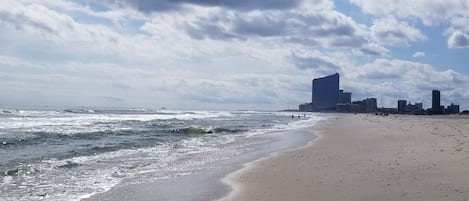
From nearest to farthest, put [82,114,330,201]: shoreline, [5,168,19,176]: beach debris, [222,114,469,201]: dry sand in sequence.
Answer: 1. [222,114,469,201]: dry sand
2. [82,114,330,201]: shoreline
3. [5,168,19,176]: beach debris

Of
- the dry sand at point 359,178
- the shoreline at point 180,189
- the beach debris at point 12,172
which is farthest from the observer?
the beach debris at point 12,172

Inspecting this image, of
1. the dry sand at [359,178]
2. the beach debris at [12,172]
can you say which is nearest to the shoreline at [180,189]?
the dry sand at [359,178]

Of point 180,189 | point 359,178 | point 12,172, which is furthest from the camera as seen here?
point 12,172

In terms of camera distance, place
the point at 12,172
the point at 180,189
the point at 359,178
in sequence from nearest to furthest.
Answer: the point at 180,189, the point at 359,178, the point at 12,172

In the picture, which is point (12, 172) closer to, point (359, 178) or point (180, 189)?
Result: point (180, 189)

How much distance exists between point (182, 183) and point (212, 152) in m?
8.55

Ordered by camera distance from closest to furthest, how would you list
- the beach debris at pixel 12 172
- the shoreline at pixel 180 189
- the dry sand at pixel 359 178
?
the dry sand at pixel 359 178 < the shoreline at pixel 180 189 < the beach debris at pixel 12 172

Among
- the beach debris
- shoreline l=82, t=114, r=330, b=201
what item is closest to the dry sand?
shoreline l=82, t=114, r=330, b=201

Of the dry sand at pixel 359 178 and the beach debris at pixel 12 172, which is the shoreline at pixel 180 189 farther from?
the beach debris at pixel 12 172

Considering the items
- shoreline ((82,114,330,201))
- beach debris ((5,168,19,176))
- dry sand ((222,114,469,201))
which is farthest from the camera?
beach debris ((5,168,19,176))

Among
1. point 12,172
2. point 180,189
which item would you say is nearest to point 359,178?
point 180,189

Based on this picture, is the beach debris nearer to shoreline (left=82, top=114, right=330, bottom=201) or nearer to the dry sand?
shoreline (left=82, top=114, right=330, bottom=201)

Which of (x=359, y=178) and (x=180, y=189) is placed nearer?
(x=180, y=189)

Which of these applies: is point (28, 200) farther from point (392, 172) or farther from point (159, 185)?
point (392, 172)
